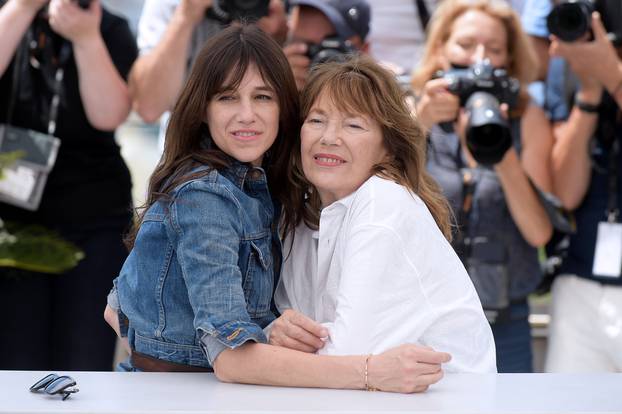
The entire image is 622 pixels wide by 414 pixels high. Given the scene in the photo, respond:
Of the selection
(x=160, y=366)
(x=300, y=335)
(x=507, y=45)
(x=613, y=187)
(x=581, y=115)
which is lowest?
(x=160, y=366)

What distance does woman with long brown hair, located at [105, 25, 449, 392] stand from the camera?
1949 millimetres

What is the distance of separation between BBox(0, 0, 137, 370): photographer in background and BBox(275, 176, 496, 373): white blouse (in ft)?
3.72

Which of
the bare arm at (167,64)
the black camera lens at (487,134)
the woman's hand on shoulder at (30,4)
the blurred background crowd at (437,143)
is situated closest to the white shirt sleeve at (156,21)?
the blurred background crowd at (437,143)

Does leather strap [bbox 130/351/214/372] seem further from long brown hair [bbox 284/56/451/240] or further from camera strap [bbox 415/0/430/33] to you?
camera strap [bbox 415/0/430/33]

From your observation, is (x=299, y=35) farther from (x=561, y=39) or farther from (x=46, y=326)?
(x=46, y=326)

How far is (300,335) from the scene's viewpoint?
2.03 metres

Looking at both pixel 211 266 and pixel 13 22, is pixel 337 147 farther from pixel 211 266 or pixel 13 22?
pixel 13 22

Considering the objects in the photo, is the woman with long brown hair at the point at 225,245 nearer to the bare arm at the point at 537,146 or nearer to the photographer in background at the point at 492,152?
the photographer in background at the point at 492,152

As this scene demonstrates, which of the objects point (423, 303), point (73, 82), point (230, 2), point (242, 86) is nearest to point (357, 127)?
point (242, 86)

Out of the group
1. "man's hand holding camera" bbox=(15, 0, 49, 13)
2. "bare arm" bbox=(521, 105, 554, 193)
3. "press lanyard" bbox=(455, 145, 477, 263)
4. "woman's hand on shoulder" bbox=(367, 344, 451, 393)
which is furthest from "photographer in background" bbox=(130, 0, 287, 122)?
"woman's hand on shoulder" bbox=(367, 344, 451, 393)

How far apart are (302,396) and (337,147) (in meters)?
0.65

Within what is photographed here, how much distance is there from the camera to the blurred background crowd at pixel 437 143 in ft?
10.5

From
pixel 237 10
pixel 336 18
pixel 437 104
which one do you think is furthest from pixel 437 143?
pixel 237 10

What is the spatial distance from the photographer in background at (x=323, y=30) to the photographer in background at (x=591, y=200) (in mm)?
643
